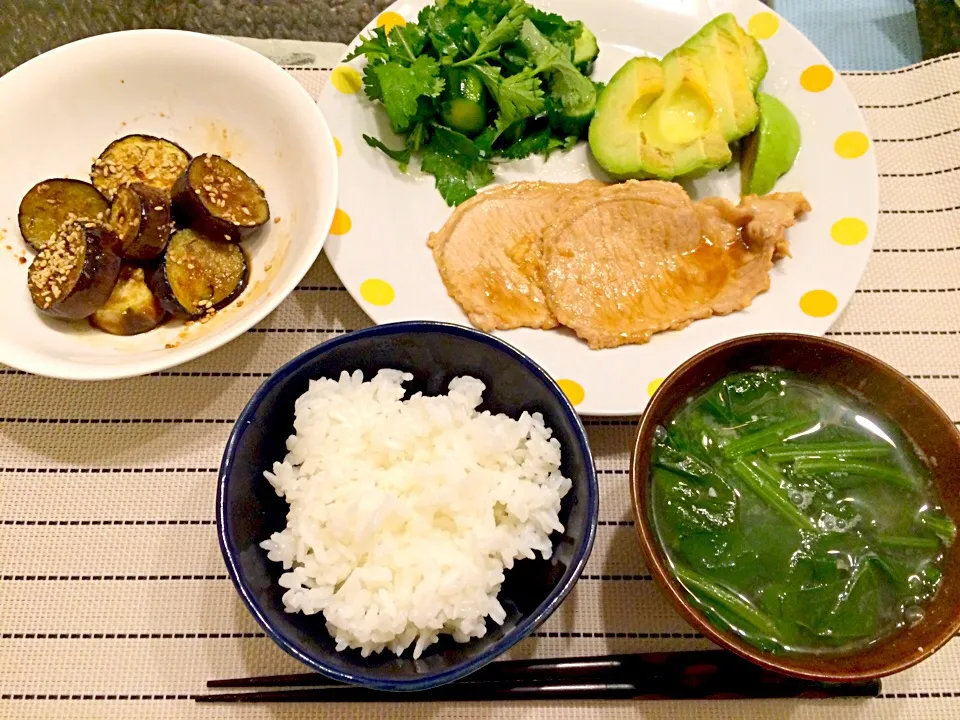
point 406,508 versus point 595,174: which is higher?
point 595,174

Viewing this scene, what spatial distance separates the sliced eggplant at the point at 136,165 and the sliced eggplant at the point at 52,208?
8 cm

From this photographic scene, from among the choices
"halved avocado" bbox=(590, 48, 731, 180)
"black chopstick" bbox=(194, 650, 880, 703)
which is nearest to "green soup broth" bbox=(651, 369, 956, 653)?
"black chopstick" bbox=(194, 650, 880, 703)

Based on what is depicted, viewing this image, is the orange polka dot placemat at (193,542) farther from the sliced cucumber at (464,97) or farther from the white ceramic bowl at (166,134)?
the sliced cucumber at (464,97)

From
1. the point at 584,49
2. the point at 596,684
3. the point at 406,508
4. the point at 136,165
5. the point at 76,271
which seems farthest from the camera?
the point at 584,49

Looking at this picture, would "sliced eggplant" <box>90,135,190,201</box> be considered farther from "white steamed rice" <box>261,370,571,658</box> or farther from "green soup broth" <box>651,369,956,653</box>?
"green soup broth" <box>651,369,956,653</box>

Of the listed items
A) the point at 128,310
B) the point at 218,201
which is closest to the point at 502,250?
the point at 218,201

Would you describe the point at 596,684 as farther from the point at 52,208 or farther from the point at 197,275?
the point at 52,208

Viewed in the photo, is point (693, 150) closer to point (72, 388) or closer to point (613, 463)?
point (613, 463)

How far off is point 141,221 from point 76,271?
0.72ft

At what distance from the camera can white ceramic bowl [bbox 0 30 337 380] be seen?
1961mm

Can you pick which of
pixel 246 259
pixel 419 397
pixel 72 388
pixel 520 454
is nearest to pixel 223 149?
pixel 246 259

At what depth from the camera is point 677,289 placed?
7.25 feet

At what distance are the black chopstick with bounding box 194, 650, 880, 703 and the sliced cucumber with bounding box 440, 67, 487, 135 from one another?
170 centimetres

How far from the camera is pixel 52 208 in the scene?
6.77 ft
